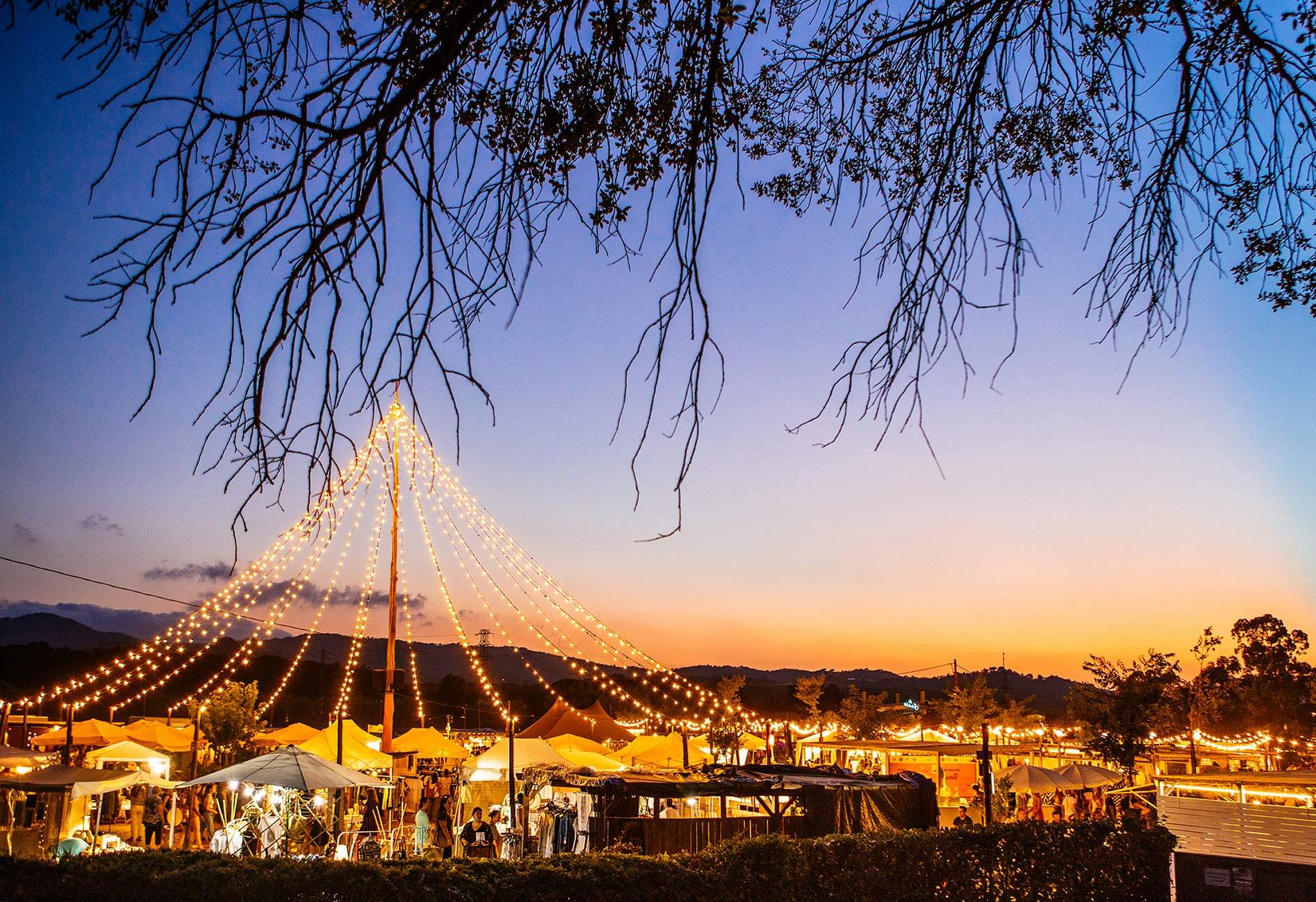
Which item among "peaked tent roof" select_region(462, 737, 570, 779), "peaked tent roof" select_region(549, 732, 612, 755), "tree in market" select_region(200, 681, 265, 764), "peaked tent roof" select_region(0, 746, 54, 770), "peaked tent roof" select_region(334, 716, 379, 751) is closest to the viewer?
"peaked tent roof" select_region(0, 746, 54, 770)

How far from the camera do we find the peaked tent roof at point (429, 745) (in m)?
20.8

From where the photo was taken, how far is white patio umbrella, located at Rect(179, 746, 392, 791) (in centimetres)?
1132

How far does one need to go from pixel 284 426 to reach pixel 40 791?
13.4 m

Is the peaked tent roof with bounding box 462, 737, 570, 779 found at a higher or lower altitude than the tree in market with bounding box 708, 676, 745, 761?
higher

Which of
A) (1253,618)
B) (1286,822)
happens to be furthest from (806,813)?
(1253,618)

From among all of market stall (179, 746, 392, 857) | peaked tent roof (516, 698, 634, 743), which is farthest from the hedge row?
peaked tent roof (516, 698, 634, 743)

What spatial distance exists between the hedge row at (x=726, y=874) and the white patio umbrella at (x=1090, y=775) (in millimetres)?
5869

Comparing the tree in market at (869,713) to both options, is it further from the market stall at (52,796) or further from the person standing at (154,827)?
the market stall at (52,796)

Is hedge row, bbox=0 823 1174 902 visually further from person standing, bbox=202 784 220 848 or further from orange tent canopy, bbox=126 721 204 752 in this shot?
orange tent canopy, bbox=126 721 204 752

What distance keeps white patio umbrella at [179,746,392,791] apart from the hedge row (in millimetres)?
3708

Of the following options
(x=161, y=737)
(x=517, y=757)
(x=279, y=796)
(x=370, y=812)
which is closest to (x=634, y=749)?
(x=517, y=757)

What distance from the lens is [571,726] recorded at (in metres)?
24.0

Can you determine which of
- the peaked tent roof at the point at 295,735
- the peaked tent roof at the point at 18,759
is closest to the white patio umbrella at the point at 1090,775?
the peaked tent roof at the point at 295,735

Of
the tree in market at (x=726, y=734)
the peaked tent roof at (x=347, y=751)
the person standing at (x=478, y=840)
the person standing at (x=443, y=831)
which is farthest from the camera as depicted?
the tree in market at (x=726, y=734)
